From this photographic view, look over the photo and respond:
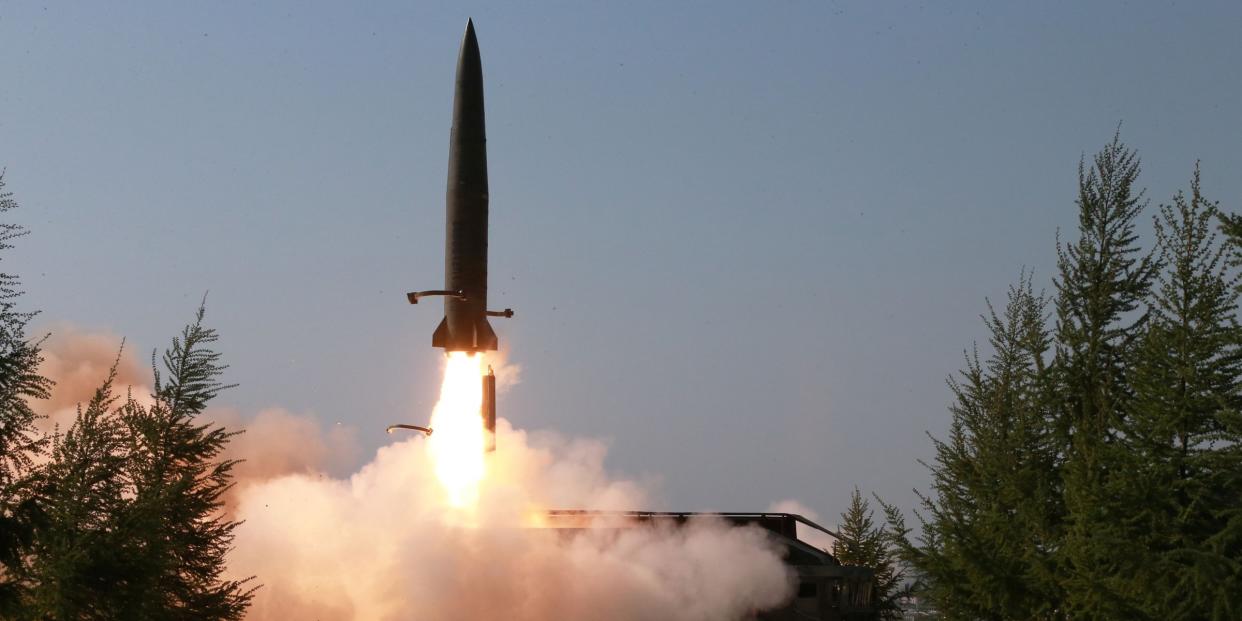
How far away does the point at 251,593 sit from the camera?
40.2m

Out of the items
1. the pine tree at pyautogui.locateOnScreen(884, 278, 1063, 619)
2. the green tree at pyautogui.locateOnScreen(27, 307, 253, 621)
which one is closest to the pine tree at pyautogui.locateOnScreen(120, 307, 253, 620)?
the green tree at pyautogui.locateOnScreen(27, 307, 253, 621)

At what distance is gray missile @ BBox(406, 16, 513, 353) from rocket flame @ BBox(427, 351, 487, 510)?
86 cm

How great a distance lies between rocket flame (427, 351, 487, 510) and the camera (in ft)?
146

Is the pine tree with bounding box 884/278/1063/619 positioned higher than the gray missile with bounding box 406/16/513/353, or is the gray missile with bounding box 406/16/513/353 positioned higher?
the gray missile with bounding box 406/16/513/353

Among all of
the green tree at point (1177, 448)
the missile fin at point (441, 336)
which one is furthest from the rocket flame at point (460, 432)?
the green tree at point (1177, 448)

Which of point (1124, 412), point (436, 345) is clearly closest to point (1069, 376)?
point (1124, 412)

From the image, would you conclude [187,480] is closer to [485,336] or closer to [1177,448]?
[485,336]

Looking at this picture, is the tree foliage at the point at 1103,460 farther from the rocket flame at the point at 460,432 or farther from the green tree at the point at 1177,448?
the rocket flame at the point at 460,432

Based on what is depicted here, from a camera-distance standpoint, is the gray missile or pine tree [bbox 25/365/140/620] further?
the gray missile

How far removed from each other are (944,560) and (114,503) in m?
18.9

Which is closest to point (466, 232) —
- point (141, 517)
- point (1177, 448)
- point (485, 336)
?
point (485, 336)

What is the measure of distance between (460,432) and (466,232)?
6.46 meters

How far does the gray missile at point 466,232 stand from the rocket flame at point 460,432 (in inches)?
33.7

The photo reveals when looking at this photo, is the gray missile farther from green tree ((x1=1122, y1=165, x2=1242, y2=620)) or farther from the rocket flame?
green tree ((x1=1122, y1=165, x2=1242, y2=620))
